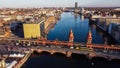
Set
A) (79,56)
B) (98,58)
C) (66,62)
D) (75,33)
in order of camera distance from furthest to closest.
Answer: (75,33) < (79,56) < (98,58) < (66,62)

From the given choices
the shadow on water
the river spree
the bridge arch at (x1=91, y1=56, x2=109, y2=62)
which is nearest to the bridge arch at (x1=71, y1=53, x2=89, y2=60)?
the shadow on water

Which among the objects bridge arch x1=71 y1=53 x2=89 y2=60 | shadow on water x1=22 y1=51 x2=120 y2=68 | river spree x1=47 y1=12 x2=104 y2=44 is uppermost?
river spree x1=47 y1=12 x2=104 y2=44

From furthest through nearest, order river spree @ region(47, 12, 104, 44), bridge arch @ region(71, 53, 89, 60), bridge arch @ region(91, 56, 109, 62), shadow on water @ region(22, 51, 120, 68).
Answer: river spree @ region(47, 12, 104, 44), bridge arch @ region(71, 53, 89, 60), bridge arch @ region(91, 56, 109, 62), shadow on water @ region(22, 51, 120, 68)

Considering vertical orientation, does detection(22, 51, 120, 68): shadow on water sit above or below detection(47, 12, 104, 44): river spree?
below

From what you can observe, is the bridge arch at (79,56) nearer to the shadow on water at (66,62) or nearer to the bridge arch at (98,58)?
the shadow on water at (66,62)

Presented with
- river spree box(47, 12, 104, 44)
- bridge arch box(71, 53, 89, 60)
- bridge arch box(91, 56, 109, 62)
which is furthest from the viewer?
river spree box(47, 12, 104, 44)

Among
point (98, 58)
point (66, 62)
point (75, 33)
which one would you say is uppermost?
point (75, 33)

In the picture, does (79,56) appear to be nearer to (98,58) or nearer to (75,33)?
(98,58)

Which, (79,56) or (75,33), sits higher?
(75,33)

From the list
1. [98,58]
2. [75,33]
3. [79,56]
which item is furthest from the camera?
[75,33]

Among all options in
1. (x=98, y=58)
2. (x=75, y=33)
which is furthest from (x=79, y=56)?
(x=75, y=33)

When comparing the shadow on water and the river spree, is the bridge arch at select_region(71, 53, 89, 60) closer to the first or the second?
the shadow on water
